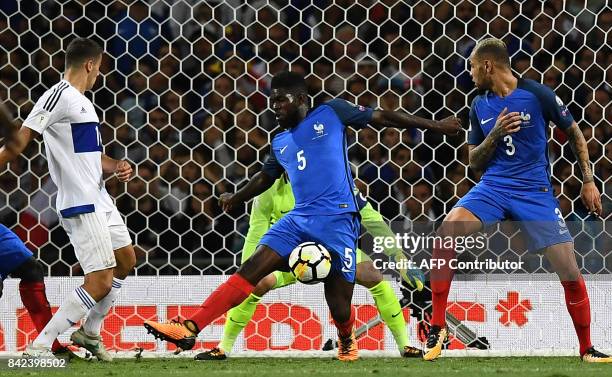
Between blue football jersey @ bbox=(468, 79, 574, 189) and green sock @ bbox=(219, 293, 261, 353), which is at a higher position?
blue football jersey @ bbox=(468, 79, 574, 189)

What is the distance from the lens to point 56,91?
5.75 m

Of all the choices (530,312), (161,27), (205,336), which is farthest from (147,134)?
(530,312)

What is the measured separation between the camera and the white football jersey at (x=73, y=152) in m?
5.77

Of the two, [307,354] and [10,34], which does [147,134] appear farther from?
[307,354]

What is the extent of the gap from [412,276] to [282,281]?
760mm

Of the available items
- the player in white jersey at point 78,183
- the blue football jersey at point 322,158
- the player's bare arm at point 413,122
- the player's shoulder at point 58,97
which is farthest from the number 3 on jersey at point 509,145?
the player's shoulder at point 58,97

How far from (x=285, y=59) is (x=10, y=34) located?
165cm

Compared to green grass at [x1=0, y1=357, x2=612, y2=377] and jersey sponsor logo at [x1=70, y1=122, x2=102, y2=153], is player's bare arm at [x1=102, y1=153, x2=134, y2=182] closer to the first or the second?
jersey sponsor logo at [x1=70, y1=122, x2=102, y2=153]

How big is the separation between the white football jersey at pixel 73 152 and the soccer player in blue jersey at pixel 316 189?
2.45 feet

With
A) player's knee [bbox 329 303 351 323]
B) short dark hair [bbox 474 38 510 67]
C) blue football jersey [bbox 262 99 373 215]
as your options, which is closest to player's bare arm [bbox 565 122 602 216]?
short dark hair [bbox 474 38 510 67]

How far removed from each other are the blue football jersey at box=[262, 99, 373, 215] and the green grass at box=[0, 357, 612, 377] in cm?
75

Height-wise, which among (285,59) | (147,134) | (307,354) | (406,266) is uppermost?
(285,59)

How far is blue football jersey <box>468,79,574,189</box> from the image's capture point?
5918mm

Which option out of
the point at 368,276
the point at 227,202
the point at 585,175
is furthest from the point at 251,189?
the point at 585,175
